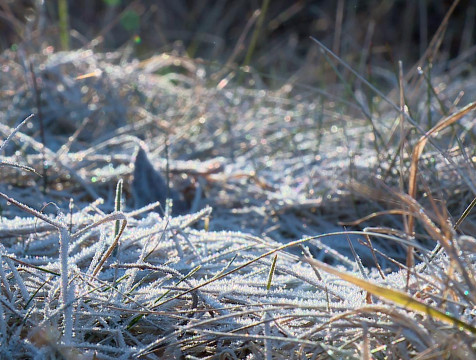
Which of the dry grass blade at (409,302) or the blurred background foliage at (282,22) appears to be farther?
the blurred background foliage at (282,22)

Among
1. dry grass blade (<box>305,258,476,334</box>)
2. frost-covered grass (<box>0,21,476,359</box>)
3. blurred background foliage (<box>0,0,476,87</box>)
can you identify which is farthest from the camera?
blurred background foliage (<box>0,0,476,87</box>)

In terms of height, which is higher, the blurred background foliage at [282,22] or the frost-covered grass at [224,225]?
the blurred background foliage at [282,22]

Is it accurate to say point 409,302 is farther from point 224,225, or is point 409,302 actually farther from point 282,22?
point 282,22

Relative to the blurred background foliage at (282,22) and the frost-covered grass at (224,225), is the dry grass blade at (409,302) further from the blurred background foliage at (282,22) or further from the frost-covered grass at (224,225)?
the blurred background foliage at (282,22)

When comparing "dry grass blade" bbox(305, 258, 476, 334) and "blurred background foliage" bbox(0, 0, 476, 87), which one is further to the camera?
"blurred background foliage" bbox(0, 0, 476, 87)

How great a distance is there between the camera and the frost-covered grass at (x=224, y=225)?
71cm

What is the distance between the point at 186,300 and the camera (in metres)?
0.86

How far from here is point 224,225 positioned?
142cm

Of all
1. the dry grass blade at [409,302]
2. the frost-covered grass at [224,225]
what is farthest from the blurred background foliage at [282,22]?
the dry grass blade at [409,302]

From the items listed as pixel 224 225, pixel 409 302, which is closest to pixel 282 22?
pixel 224 225

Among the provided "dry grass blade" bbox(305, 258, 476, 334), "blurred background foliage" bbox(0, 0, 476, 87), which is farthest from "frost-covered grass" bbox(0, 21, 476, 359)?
"blurred background foliage" bbox(0, 0, 476, 87)

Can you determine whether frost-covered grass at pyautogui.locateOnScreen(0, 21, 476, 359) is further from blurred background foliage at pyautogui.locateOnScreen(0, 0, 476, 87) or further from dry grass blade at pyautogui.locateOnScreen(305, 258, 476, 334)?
blurred background foliage at pyautogui.locateOnScreen(0, 0, 476, 87)

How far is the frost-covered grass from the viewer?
0.71 metres

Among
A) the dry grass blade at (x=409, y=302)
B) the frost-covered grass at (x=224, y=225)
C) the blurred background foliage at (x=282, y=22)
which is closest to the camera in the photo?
the dry grass blade at (x=409, y=302)
